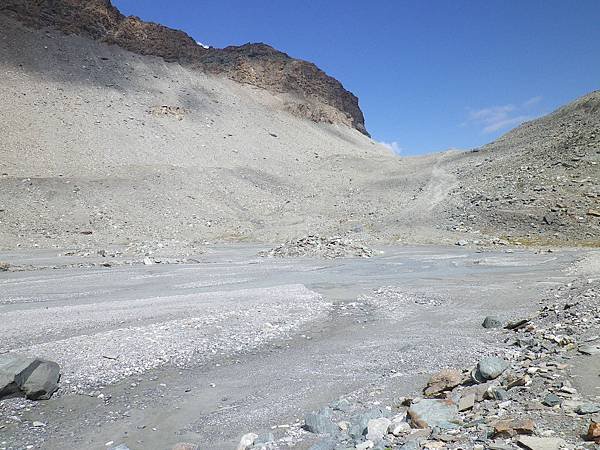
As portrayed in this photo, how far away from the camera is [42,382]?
7449 mm

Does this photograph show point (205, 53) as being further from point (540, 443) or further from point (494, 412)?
point (540, 443)

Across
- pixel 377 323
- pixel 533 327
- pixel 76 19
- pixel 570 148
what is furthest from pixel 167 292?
pixel 76 19

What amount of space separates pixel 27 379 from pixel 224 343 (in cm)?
411

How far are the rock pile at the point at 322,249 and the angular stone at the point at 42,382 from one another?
70.2 feet

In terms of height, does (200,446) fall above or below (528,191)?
below

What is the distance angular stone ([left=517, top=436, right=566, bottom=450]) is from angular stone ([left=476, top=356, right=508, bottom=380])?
2.58 m

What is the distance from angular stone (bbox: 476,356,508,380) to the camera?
21.8ft

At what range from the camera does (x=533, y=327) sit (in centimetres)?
970

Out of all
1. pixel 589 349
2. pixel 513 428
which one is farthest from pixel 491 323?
pixel 513 428

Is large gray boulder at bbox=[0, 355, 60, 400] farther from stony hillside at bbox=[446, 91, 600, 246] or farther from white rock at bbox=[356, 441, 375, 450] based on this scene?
stony hillside at bbox=[446, 91, 600, 246]

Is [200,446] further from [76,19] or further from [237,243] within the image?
[76,19]

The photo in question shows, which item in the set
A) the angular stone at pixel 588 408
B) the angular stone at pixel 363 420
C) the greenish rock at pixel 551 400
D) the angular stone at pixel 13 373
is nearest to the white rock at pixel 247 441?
the angular stone at pixel 363 420

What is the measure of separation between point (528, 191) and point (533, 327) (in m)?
36.5

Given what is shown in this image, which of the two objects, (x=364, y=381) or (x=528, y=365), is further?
(x=364, y=381)
